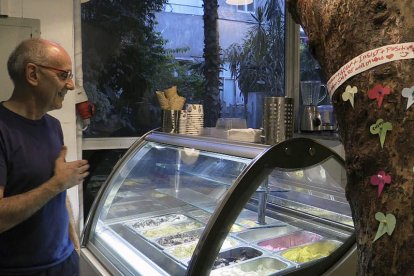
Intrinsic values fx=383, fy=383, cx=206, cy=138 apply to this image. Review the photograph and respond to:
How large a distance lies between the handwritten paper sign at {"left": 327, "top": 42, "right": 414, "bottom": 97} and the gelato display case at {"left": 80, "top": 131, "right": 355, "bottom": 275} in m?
0.62

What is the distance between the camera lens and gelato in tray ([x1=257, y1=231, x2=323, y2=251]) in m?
1.86

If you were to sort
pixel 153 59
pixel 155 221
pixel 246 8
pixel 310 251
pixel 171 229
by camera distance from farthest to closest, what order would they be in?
1. pixel 246 8
2. pixel 153 59
3. pixel 155 221
4. pixel 171 229
5. pixel 310 251

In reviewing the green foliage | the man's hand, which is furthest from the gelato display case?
the green foliage

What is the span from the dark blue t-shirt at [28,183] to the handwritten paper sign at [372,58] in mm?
1459

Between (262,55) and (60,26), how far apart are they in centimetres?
213

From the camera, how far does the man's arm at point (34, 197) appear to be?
5.35 ft

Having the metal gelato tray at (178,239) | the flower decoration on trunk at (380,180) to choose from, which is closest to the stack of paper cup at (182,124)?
the metal gelato tray at (178,239)

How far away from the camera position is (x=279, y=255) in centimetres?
178

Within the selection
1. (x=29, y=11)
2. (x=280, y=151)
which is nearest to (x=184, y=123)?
(x=280, y=151)

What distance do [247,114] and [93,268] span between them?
2465mm

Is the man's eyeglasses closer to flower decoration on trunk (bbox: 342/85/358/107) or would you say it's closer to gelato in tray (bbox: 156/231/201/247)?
gelato in tray (bbox: 156/231/201/247)

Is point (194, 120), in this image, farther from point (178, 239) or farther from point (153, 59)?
point (153, 59)

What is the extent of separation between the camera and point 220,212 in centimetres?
139

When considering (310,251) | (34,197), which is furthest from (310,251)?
(34,197)
